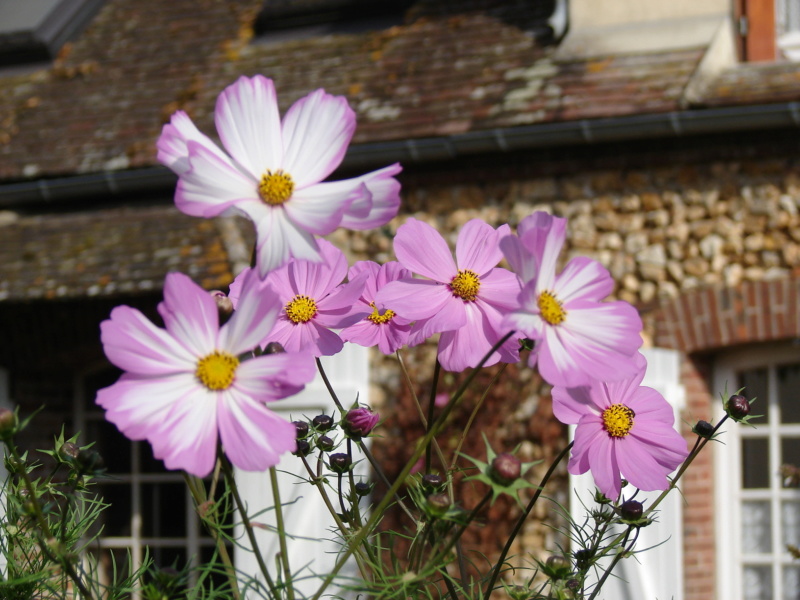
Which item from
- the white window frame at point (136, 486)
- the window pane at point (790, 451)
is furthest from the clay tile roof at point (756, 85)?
the white window frame at point (136, 486)

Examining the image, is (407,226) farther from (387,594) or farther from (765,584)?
(765,584)

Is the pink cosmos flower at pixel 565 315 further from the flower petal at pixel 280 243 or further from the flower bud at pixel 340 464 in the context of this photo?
the flower bud at pixel 340 464

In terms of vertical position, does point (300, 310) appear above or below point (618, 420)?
above

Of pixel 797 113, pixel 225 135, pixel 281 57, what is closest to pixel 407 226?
pixel 225 135

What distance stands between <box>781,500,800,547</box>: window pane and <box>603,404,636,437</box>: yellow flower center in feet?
16.7

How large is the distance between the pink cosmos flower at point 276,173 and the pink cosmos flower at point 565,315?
13 cm

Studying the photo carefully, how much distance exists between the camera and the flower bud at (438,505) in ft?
3.03

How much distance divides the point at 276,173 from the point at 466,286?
30 centimetres

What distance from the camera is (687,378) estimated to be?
5691 millimetres

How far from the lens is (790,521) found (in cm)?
586

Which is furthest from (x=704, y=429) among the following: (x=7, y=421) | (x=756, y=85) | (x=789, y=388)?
(x=789, y=388)

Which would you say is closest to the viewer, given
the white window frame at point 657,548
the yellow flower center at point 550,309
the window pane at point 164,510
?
the yellow flower center at point 550,309

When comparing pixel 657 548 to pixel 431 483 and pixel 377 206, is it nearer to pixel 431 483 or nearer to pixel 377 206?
pixel 431 483

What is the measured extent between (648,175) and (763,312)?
0.91 meters
